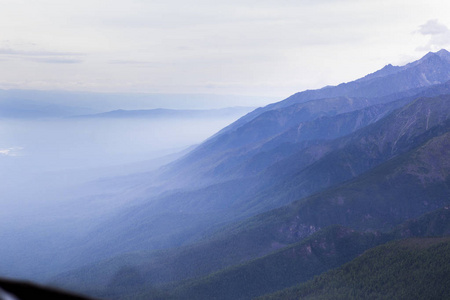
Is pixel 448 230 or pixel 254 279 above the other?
pixel 448 230

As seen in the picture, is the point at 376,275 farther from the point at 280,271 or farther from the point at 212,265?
the point at 212,265

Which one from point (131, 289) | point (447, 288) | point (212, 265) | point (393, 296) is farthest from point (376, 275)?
point (131, 289)

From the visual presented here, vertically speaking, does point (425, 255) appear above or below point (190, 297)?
above

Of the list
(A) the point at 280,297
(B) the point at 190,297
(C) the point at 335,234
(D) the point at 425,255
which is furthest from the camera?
(C) the point at 335,234

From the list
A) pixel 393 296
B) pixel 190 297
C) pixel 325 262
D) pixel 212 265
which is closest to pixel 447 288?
pixel 393 296

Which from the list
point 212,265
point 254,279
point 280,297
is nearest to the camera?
point 280,297

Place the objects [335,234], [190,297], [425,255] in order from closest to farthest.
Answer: [425,255] < [190,297] < [335,234]

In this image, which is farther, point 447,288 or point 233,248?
point 233,248

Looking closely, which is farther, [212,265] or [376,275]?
[212,265]

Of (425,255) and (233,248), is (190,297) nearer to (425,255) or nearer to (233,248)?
(233,248)
